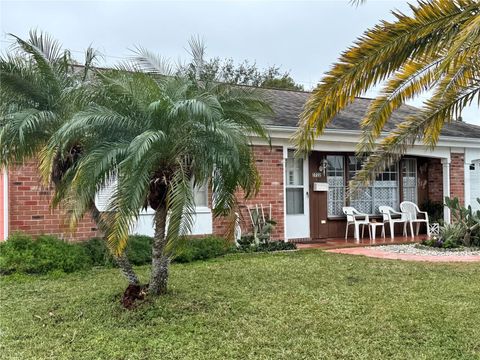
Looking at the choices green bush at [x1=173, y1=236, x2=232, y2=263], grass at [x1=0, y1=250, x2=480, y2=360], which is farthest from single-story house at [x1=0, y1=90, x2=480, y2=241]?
grass at [x1=0, y1=250, x2=480, y2=360]

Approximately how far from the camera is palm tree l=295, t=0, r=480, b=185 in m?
5.45

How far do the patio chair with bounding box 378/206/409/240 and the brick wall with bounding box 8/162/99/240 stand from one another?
8.97 metres

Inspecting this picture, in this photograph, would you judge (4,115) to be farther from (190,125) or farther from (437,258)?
(437,258)

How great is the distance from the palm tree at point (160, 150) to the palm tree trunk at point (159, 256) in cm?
1

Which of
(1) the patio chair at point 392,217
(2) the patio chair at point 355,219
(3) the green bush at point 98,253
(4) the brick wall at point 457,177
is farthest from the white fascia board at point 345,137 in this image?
(3) the green bush at point 98,253

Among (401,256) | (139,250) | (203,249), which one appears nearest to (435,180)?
(401,256)

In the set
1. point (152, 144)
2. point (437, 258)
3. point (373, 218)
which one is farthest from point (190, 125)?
point (373, 218)

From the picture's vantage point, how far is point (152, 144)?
16.3 ft

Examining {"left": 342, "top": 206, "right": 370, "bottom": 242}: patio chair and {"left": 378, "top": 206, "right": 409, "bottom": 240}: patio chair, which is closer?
{"left": 342, "top": 206, "right": 370, "bottom": 242}: patio chair

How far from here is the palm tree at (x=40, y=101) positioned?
5617mm

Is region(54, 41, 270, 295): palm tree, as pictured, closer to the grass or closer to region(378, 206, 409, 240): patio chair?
the grass

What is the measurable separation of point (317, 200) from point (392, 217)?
293 cm

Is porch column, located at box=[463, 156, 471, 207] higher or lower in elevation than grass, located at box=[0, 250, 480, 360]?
Answer: higher

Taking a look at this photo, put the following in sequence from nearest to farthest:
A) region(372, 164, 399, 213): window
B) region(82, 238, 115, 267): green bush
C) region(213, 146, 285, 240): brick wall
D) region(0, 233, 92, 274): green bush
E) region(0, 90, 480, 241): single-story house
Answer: region(0, 233, 92, 274): green bush → region(82, 238, 115, 267): green bush → region(0, 90, 480, 241): single-story house → region(213, 146, 285, 240): brick wall → region(372, 164, 399, 213): window
